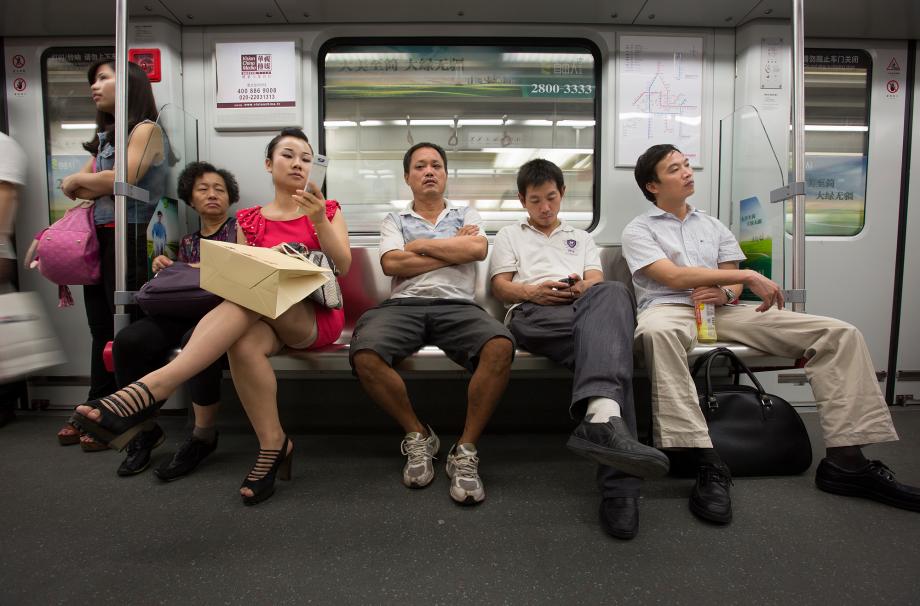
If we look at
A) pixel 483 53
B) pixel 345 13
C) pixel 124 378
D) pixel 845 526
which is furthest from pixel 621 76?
pixel 124 378

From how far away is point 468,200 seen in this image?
3.11 meters

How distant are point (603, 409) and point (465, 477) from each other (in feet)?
2.02

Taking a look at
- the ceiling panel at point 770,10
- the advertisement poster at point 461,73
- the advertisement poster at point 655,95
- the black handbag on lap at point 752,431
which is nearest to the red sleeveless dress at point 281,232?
the advertisement poster at point 461,73

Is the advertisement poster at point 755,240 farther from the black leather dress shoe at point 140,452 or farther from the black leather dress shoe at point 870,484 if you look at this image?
the black leather dress shoe at point 140,452

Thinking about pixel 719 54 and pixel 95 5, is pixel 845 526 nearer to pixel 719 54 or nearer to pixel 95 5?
pixel 719 54

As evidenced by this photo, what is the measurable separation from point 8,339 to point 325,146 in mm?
2082

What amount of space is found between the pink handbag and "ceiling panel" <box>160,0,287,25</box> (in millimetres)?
1344

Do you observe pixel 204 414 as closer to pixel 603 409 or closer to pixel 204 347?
pixel 204 347

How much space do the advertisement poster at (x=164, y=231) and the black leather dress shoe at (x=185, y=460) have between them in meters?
1.00

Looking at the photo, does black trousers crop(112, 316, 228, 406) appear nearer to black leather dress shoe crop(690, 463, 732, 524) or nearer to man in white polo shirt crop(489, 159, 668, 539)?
man in white polo shirt crop(489, 159, 668, 539)

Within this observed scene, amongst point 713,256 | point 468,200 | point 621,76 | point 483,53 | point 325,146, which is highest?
point 483,53

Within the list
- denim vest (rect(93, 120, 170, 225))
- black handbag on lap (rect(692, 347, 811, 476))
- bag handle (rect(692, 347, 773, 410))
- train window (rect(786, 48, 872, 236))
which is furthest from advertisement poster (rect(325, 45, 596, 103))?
black handbag on lap (rect(692, 347, 811, 476))

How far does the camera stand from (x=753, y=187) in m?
2.69

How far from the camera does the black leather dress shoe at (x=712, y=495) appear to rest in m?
1.59
